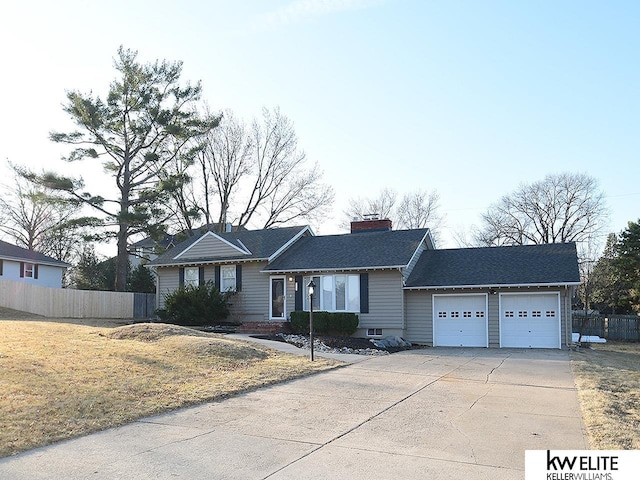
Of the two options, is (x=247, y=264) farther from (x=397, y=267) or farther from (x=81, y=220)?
(x=81, y=220)

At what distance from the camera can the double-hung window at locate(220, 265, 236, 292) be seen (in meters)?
25.3

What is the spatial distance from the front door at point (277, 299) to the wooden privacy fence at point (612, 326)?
48.8 feet

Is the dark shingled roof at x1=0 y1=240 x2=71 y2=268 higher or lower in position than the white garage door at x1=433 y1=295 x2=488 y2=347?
higher

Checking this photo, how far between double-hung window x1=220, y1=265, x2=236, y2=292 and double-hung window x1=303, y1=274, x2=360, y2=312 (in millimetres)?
3969

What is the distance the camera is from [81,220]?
32656 millimetres

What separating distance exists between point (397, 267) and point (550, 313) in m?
5.71

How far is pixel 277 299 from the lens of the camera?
2419 cm

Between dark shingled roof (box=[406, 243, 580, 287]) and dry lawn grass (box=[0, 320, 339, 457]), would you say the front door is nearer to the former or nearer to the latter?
dark shingled roof (box=[406, 243, 580, 287])

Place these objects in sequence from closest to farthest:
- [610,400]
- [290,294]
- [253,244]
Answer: [610,400] < [290,294] < [253,244]

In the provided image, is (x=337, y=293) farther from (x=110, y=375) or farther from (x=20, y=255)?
(x=20, y=255)

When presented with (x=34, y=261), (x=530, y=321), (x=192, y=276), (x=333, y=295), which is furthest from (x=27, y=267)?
(x=530, y=321)

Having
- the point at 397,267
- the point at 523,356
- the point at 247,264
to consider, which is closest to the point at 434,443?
the point at 523,356

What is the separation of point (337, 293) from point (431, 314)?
3868 mm

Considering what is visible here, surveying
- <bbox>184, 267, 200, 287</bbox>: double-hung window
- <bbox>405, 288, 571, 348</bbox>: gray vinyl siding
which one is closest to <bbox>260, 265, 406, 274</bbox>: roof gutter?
<bbox>405, 288, 571, 348</bbox>: gray vinyl siding
